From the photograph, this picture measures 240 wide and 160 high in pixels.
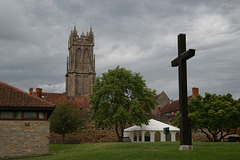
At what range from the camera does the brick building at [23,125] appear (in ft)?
75.4

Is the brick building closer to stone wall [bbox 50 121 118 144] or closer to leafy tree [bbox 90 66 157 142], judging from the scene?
leafy tree [bbox 90 66 157 142]

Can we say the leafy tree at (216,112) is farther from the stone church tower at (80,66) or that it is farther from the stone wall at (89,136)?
the stone church tower at (80,66)

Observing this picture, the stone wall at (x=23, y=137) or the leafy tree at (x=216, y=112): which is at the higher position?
the leafy tree at (x=216, y=112)

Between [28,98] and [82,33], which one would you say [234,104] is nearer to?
[28,98]

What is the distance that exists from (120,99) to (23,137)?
51.1 feet

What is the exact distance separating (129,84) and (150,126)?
5.90m

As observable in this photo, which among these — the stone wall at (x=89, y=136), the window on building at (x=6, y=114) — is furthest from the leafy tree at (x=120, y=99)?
the window on building at (x=6, y=114)

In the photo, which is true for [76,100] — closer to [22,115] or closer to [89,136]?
[89,136]

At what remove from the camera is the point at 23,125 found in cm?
2347

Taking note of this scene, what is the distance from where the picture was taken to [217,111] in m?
34.9

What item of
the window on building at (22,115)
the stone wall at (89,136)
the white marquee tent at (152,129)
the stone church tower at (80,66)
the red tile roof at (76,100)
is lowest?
the stone wall at (89,136)

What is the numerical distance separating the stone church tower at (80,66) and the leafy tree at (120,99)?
232 ft

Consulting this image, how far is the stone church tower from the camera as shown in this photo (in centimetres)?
10785

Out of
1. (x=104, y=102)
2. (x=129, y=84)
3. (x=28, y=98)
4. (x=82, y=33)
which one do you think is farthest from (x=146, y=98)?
(x=82, y=33)
